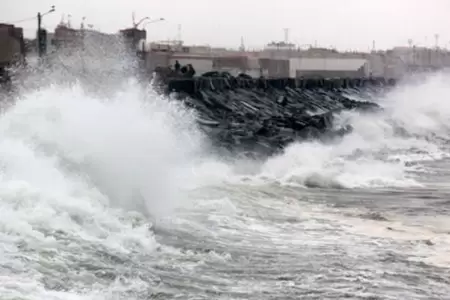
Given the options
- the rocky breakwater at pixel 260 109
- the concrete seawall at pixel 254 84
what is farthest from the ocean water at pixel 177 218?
the concrete seawall at pixel 254 84

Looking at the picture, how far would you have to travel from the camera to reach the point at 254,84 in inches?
1585

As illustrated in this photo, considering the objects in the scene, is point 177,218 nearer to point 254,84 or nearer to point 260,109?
point 260,109

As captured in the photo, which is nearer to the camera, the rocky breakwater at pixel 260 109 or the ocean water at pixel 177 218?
the ocean water at pixel 177 218

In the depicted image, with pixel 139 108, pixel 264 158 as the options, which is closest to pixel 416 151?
pixel 264 158

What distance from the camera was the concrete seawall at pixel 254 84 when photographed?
2997cm

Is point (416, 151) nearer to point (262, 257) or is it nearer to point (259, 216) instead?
point (259, 216)

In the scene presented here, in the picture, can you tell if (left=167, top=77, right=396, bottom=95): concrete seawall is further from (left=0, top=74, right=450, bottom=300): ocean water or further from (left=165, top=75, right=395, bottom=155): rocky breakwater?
(left=0, top=74, right=450, bottom=300): ocean water

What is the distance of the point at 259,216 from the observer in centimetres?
1132

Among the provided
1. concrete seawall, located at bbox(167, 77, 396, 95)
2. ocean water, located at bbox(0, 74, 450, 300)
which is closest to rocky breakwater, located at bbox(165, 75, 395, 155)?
concrete seawall, located at bbox(167, 77, 396, 95)

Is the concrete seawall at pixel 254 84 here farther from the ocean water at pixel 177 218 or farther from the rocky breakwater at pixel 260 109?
the ocean water at pixel 177 218

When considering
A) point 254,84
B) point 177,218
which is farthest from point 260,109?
point 177,218

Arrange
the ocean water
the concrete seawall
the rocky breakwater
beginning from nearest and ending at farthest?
the ocean water, the rocky breakwater, the concrete seawall

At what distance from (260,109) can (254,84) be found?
310 inches

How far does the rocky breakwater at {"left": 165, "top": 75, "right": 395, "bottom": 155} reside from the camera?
66.7 feet
